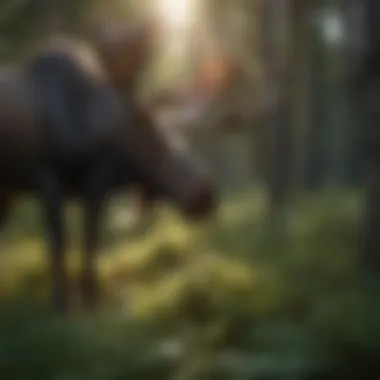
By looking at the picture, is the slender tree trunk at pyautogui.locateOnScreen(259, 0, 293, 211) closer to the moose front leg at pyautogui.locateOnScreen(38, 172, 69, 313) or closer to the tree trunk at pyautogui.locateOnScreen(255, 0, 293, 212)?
the tree trunk at pyautogui.locateOnScreen(255, 0, 293, 212)

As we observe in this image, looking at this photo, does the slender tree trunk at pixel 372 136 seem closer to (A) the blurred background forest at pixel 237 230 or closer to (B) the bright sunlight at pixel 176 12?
(A) the blurred background forest at pixel 237 230

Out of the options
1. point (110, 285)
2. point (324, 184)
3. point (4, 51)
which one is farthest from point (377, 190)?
point (4, 51)

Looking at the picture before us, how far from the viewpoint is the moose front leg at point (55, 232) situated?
1.51m

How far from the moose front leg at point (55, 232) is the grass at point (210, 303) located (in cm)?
1

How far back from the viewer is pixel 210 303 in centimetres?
151

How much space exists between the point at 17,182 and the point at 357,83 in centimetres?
39

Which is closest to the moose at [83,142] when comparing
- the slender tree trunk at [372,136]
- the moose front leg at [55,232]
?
the moose front leg at [55,232]

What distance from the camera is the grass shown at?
4.90ft

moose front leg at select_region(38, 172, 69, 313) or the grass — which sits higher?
moose front leg at select_region(38, 172, 69, 313)

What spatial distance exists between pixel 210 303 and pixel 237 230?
0.28ft

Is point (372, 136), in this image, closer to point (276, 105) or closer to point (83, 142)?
point (276, 105)

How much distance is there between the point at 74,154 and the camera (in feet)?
4.97

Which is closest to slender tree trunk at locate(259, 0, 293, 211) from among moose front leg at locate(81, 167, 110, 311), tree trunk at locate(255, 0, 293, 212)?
tree trunk at locate(255, 0, 293, 212)

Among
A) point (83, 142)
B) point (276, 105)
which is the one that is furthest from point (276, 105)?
point (83, 142)
